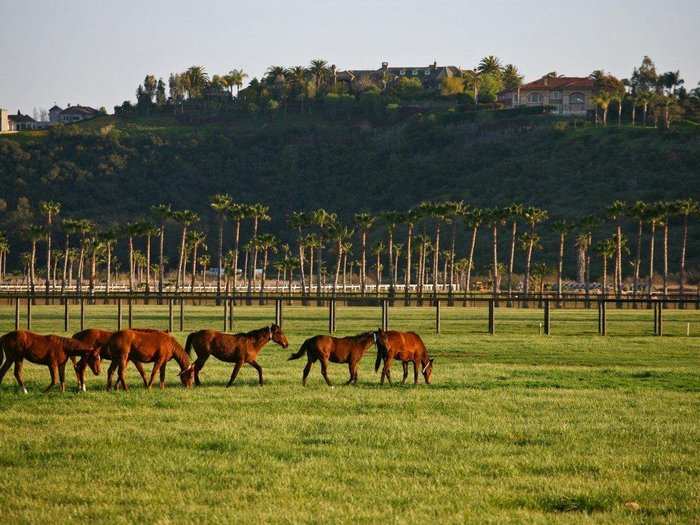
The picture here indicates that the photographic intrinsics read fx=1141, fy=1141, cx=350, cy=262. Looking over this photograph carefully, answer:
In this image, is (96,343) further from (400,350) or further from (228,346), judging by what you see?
(400,350)

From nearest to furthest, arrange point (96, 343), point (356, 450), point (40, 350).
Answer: point (356, 450) < point (40, 350) < point (96, 343)

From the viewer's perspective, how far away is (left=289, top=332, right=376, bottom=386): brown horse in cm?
2214

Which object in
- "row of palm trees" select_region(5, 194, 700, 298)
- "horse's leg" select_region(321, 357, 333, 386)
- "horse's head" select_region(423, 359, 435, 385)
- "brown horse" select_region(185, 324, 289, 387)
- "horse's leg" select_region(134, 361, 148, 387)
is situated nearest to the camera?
"horse's leg" select_region(134, 361, 148, 387)

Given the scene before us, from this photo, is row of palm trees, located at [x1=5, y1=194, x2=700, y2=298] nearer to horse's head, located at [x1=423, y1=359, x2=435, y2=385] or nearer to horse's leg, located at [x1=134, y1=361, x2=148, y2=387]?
horse's head, located at [x1=423, y1=359, x2=435, y2=385]

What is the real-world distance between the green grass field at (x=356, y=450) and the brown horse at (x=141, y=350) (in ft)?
1.72

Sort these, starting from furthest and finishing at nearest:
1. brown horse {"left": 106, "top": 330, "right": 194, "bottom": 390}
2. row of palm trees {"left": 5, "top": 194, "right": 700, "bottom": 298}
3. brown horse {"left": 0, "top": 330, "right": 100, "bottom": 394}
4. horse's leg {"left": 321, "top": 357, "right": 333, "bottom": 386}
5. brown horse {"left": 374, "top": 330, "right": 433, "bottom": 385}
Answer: row of palm trees {"left": 5, "top": 194, "right": 700, "bottom": 298}
brown horse {"left": 374, "top": 330, "right": 433, "bottom": 385}
horse's leg {"left": 321, "top": 357, "right": 333, "bottom": 386}
brown horse {"left": 106, "top": 330, "right": 194, "bottom": 390}
brown horse {"left": 0, "top": 330, "right": 100, "bottom": 394}

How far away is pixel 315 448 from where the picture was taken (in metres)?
→ 15.3

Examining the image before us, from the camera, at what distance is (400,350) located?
23.0m

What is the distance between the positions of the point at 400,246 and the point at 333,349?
437 ft

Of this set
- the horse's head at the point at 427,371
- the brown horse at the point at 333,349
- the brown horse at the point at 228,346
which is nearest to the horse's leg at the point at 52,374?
the brown horse at the point at 228,346

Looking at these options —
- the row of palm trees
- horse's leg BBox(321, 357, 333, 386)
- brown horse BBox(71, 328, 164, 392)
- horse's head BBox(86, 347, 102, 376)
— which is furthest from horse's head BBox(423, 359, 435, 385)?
the row of palm trees

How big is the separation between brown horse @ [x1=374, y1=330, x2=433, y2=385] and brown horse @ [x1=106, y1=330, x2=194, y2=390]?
3910 millimetres

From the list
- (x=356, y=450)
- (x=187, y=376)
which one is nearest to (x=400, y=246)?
(x=187, y=376)

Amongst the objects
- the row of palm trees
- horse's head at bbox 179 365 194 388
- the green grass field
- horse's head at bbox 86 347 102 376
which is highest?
the row of palm trees
